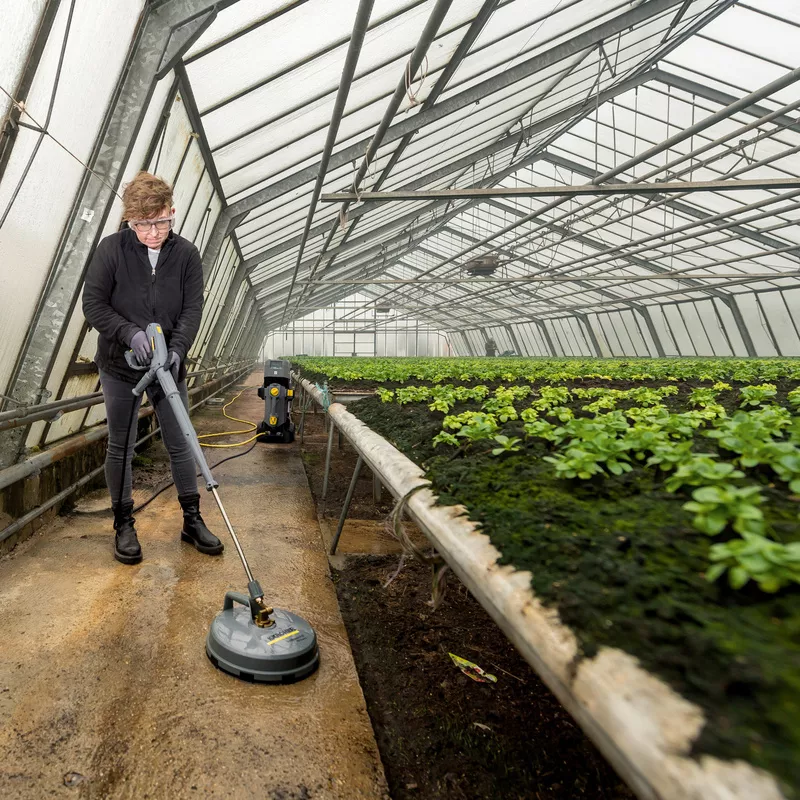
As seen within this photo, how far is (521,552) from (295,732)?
1194 mm

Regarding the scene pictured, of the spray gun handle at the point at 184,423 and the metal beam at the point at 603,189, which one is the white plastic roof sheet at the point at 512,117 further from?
the spray gun handle at the point at 184,423

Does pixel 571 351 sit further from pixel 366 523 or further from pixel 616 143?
pixel 366 523

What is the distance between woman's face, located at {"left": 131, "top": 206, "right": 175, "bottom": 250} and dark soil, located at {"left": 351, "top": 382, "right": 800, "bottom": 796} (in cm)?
225

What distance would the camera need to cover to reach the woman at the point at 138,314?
3.02 metres

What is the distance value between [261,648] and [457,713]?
2.77ft

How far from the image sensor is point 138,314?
10.5 feet

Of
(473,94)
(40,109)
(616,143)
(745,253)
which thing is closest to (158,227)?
(40,109)

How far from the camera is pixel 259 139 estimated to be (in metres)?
6.70

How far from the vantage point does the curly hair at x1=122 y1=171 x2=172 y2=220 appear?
9.67 ft

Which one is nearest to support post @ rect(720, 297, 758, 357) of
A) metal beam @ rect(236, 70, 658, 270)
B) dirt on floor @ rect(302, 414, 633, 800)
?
metal beam @ rect(236, 70, 658, 270)

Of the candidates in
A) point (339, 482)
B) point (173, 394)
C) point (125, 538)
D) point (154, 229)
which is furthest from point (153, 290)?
point (339, 482)

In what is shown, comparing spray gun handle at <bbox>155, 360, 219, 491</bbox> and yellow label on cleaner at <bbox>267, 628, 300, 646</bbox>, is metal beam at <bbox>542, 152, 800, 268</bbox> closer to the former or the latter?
spray gun handle at <bbox>155, 360, 219, 491</bbox>

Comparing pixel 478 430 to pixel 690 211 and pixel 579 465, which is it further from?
pixel 690 211

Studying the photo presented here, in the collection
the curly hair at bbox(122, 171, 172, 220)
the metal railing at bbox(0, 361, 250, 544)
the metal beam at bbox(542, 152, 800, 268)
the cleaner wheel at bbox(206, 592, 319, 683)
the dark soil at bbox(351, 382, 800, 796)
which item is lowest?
the cleaner wheel at bbox(206, 592, 319, 683)
